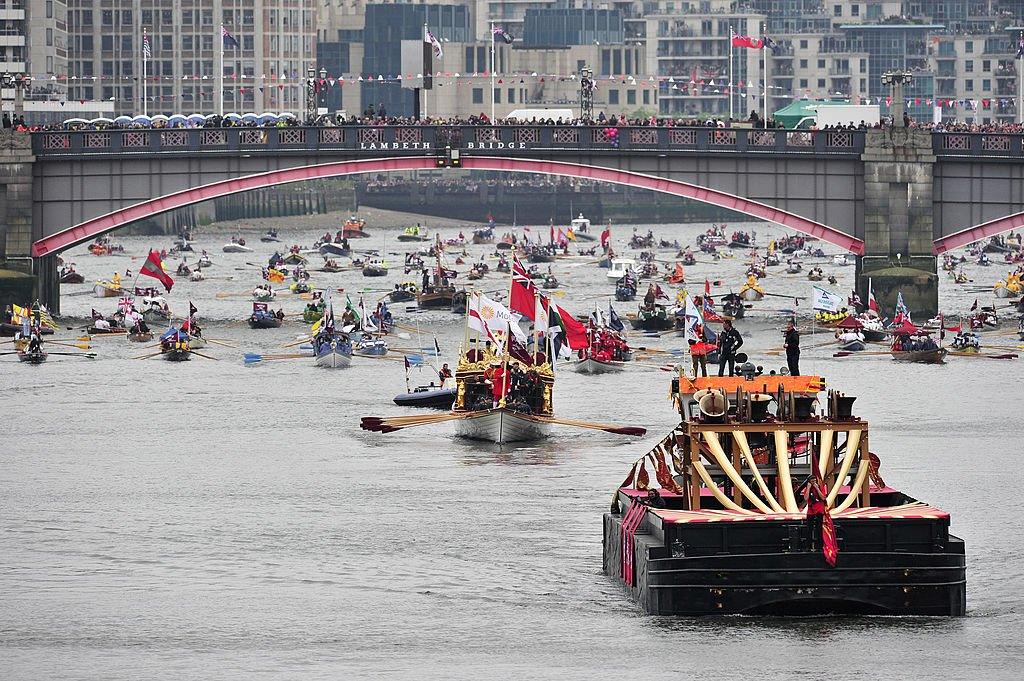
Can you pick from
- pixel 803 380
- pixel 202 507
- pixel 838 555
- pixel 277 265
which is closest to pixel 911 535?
pixel 838 555

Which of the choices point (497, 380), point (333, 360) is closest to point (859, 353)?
point (333, 360)

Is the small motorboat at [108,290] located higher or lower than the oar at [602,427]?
higher

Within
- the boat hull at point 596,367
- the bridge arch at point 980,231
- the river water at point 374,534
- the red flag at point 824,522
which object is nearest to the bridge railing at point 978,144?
the bridge arch at point 980,231

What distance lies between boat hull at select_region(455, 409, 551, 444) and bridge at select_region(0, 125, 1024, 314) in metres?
44.7

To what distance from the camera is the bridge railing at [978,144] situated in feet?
398

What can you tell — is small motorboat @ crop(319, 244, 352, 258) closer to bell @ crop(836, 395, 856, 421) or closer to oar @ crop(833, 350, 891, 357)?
oar @ crop(833, 350, 891, 357)

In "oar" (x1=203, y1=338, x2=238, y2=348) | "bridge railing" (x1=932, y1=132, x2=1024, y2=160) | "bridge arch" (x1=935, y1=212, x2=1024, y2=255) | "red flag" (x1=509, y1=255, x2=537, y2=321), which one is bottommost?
"oar" (x1=203, y1=338, x2=238, y2=348)

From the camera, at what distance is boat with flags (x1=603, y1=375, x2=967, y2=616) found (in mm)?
48344

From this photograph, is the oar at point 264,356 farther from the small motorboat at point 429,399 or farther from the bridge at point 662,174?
the small motorboat at point 429,399

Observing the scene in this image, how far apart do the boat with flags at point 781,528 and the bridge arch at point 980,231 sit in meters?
72.3

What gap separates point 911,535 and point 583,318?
7959 cm

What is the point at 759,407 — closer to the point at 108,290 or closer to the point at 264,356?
the point at 264,356

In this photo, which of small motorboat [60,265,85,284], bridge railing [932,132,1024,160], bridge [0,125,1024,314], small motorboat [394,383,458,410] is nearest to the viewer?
small motorboat [394,383,458,410]

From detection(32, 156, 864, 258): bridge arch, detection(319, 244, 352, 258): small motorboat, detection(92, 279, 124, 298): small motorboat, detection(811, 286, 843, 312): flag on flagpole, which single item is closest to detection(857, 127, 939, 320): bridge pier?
detection(32, 156, 864, 258): bridge arch
